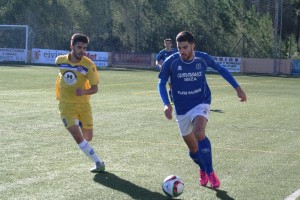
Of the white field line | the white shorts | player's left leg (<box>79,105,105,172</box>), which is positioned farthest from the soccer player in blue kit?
player's left leg (<box>79,105,105,172</box>)

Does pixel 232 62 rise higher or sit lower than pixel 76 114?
lower

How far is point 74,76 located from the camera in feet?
29.7

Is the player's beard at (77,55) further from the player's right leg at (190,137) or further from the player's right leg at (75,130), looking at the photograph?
the player's right leg at (190,137)

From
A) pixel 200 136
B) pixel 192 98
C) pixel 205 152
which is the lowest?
pixel 205 152

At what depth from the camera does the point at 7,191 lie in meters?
7.53

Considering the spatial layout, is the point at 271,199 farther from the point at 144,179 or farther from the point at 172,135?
the point at 172,135

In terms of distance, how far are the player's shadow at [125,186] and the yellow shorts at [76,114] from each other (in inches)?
32.3

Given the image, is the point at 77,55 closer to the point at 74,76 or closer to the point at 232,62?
the point at 74,76

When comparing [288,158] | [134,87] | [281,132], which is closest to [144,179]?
[288,158]

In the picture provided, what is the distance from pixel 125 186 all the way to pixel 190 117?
120 centimetres

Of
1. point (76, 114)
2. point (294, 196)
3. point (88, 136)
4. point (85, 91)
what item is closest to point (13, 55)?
point (88, 136)

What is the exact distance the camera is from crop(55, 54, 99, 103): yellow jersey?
9016 millimetres

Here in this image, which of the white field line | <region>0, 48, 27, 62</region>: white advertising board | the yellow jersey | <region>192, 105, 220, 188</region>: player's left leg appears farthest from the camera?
<region>0, 48, 27, 62</region>: white advertising board

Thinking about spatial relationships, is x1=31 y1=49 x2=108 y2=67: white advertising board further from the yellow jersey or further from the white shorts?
the white shorts
